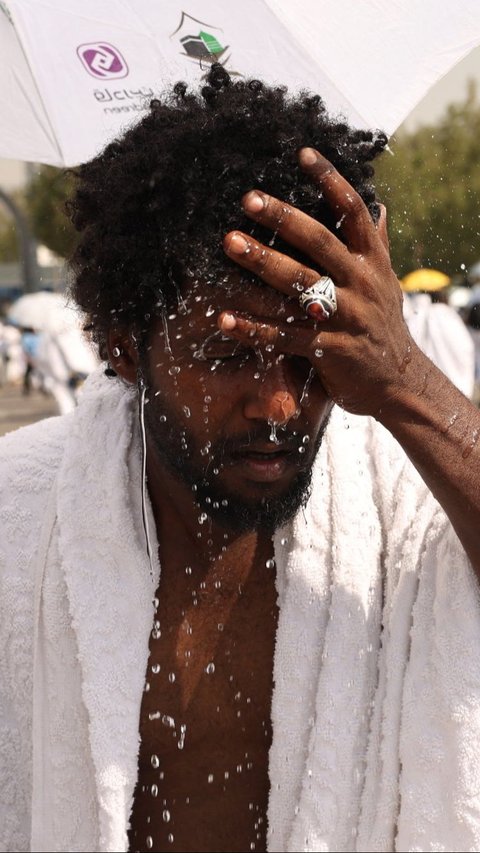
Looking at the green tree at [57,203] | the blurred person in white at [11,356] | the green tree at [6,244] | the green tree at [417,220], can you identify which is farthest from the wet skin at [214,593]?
the green tree at [6,244]

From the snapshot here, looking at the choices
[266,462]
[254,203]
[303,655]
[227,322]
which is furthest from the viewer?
[303,655]

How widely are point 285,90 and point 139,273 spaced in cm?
49

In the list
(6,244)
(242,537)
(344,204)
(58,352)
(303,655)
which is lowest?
(303,655)

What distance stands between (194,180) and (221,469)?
562 mm

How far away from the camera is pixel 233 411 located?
229cm

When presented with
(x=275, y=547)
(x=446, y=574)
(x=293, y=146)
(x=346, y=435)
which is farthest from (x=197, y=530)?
(x=293, y=146)

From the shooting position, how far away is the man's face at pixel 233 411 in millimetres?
2203

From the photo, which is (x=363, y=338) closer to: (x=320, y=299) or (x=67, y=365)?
Result: (x=320, y=299)

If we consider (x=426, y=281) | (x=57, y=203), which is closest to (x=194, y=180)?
(x=57, y=203)

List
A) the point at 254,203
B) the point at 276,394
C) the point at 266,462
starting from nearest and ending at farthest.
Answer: the point at 254,203
the point at 276,394
the point at 266,462

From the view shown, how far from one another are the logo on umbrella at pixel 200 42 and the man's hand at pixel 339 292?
107 centimetres

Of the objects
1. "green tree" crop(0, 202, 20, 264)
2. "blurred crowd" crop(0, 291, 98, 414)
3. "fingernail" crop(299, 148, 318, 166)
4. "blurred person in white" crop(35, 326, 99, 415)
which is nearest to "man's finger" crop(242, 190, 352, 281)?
"fingernail" crop(299, 148, 318, 166)

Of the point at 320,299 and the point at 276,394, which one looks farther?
the point at 276,394

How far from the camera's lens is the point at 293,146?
89.0 inches
